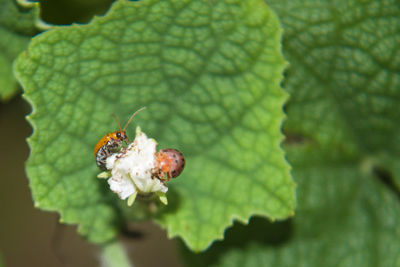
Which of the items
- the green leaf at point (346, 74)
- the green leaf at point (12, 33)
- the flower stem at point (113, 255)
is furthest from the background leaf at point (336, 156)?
the green leaf at point (12, 33)

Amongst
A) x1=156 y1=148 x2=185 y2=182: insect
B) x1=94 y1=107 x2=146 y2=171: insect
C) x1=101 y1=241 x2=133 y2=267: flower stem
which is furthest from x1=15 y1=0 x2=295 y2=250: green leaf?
x1=156 y1=148 x2=185 y2=182: insect

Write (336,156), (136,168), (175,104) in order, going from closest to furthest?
(136,168) → (175,104) → (336,156)

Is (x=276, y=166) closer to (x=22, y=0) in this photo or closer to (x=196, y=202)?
(x=196, y=202)

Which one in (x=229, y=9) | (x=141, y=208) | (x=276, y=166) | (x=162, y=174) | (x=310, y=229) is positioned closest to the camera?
(x=162, y=174)

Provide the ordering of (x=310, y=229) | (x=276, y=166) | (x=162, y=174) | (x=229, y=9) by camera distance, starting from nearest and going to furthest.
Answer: (x=162, y=174)
(x=229, y=9)
(x=276, y=166)
(x=310, y=229)

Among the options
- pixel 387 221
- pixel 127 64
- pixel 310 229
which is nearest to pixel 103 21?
pixel 127 64

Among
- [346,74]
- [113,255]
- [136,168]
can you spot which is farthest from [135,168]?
[346,74]

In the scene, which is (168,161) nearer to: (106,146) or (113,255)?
(106,146)
